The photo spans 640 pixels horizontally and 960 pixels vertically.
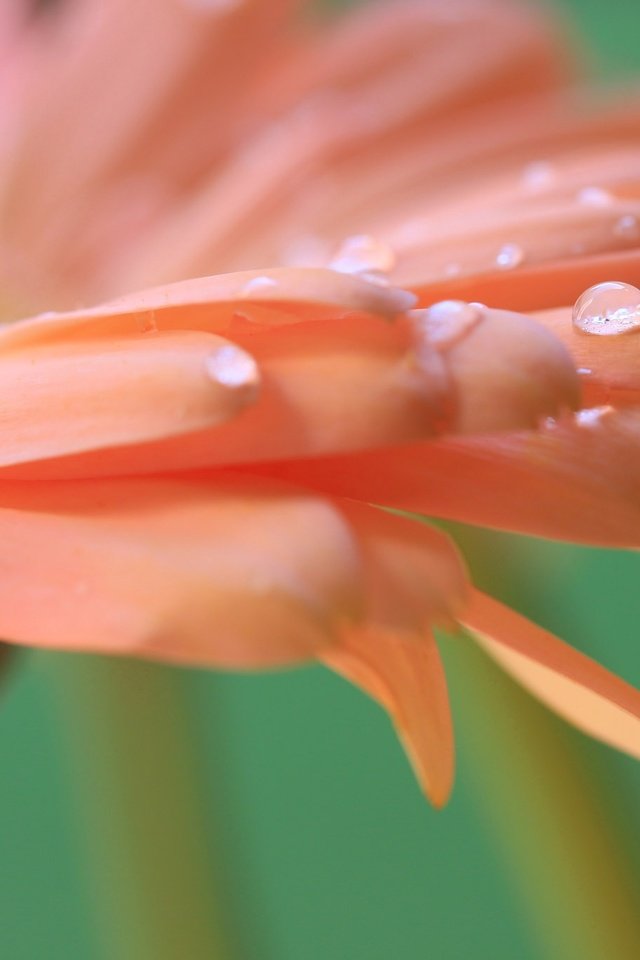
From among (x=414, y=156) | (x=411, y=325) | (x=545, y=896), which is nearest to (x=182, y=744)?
(x=545, y=896)

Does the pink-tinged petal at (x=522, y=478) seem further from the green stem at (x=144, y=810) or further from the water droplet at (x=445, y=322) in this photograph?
the green stem at (x=144, y=810)

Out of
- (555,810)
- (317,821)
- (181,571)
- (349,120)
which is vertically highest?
(349,120)

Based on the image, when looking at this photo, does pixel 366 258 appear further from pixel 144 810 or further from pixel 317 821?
pixel 317 821

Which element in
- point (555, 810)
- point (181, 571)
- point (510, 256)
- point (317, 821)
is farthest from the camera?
point (317, 821)

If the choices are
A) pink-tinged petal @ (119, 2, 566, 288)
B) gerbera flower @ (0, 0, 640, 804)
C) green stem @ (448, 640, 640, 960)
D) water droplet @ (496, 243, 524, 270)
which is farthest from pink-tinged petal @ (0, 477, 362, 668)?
pink-tinged petal @ (119, 2, 566, 288)

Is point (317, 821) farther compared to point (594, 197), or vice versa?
point (317, 821)

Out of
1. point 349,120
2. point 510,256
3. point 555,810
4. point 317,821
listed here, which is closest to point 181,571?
point 510,256

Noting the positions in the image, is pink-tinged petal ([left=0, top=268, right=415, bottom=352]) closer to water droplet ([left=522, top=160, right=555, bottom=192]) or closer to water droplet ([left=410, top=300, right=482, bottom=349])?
water droplet ([left=410, top=300, right=482, bottom=349])

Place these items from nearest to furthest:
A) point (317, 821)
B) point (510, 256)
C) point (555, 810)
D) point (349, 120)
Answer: point (510, 256) < point (555, 810) < point (349, 120) < point (317, 821)
